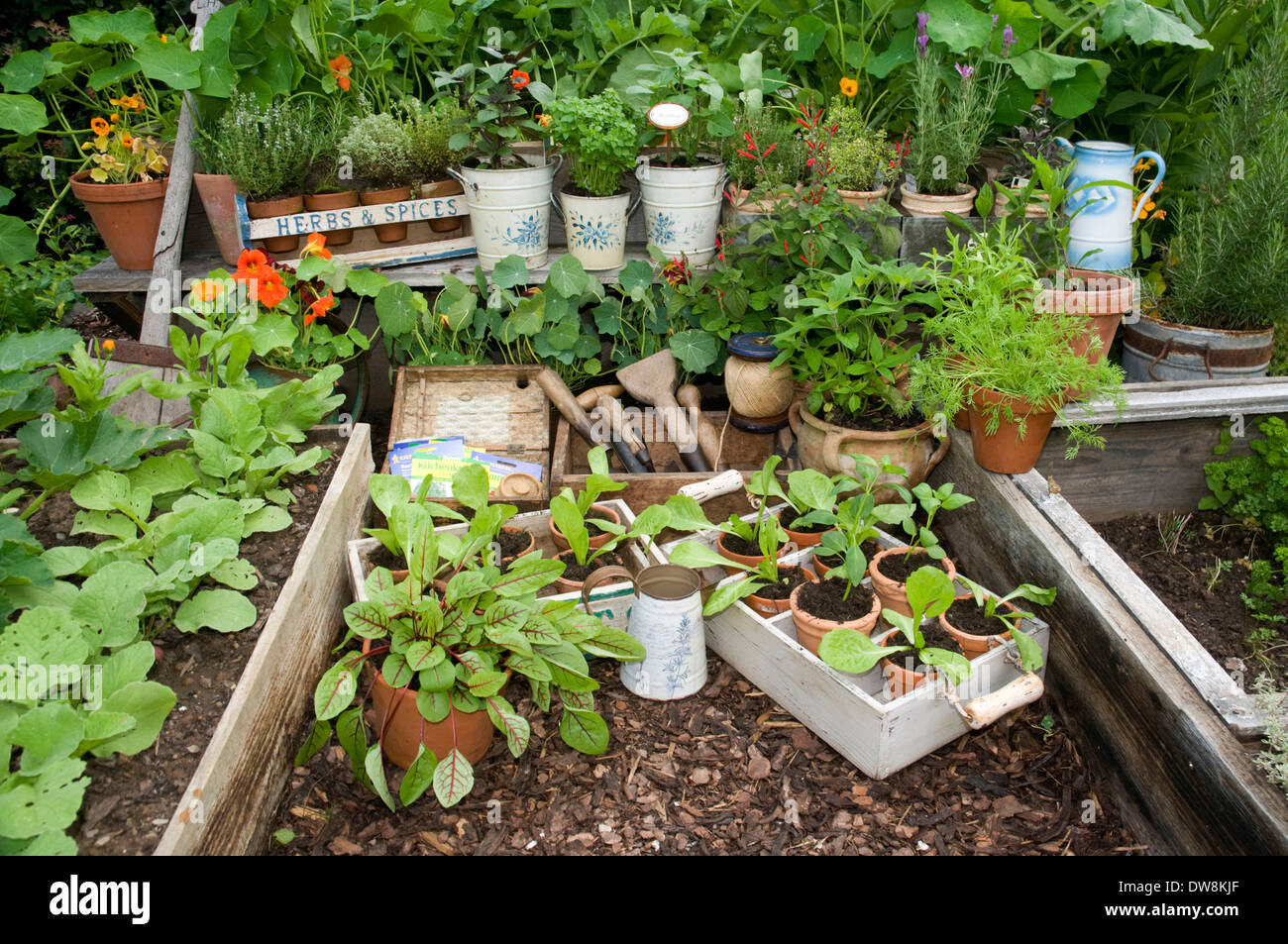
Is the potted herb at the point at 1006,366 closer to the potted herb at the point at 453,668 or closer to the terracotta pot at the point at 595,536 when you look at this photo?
the terracotta pot at the point at 595,536

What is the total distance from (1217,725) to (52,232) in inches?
179

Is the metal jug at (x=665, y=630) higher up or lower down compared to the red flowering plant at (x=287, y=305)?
lower down

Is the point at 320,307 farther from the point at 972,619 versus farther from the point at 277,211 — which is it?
the point at 972,619

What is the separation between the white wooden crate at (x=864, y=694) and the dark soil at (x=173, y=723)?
1.00 metres

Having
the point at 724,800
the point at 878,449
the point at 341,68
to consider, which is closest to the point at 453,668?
the point at 724,800

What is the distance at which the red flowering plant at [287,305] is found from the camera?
2541 millimetres

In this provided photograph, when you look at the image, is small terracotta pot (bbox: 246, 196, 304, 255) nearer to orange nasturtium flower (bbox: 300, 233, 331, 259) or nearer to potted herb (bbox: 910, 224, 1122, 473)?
orange nasturtium flower (bbox: 300, 233, 331, 259)

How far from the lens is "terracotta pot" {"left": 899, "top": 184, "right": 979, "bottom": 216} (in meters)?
2.85

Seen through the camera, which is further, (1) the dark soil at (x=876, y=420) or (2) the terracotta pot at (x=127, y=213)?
(2) the terracotta pot at (x=127, y=213)

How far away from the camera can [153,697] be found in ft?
5.03

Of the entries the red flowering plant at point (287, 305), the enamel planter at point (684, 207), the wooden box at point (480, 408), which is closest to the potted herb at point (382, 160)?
the red flowering plant at point (287, 305)

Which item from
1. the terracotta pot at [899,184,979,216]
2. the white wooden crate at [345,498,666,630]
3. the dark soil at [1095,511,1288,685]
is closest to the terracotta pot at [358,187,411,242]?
the white wooden crate at [345,498,666,630]

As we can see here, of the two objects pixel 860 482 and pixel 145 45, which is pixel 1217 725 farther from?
pixel 145 45
